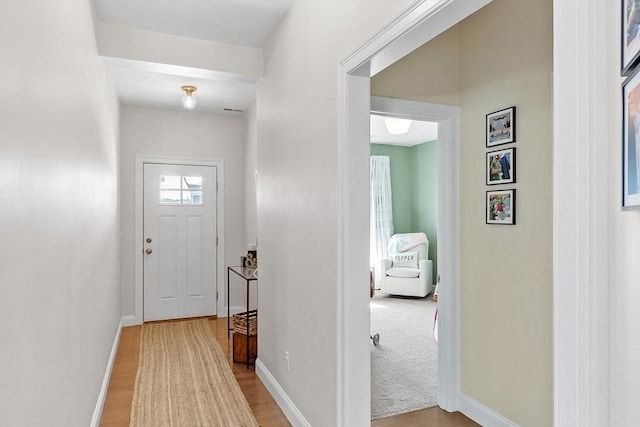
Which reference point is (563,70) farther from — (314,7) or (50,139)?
(314,7)

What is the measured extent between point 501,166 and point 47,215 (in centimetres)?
229

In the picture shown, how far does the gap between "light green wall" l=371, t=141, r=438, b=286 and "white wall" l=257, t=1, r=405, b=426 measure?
15.7 feet

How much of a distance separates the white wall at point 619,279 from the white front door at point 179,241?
4977 mm

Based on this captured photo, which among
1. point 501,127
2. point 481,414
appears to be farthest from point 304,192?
point 481,414

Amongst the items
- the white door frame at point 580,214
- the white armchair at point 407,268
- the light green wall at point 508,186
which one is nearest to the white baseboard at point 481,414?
the light green wall at point 508,186

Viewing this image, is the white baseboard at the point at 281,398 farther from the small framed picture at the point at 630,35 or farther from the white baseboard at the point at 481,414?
the small framed picture at the point at 630,35

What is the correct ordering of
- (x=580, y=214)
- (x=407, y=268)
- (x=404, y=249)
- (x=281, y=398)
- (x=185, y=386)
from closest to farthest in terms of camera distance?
(x=580, y=214) → (x=281, y=398) → (x=185, y=386) → (x=407, y=268) → (x=404, y=249)

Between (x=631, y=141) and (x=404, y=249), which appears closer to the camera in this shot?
(x=631, y=141)

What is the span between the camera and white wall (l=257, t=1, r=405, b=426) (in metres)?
2.07

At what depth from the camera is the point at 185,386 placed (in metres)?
3.17

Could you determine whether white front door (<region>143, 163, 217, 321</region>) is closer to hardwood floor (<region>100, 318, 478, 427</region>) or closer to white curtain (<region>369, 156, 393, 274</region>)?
hardwood floor (<region>100, 318, 478, 427</region>)

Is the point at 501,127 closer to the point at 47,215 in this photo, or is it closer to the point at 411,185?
the point at 47,215

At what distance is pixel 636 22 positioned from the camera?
73cm

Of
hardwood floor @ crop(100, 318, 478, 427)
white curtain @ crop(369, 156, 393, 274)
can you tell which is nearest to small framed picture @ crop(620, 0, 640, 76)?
hardwood floor @ crop(100, 318, 478, 427)
